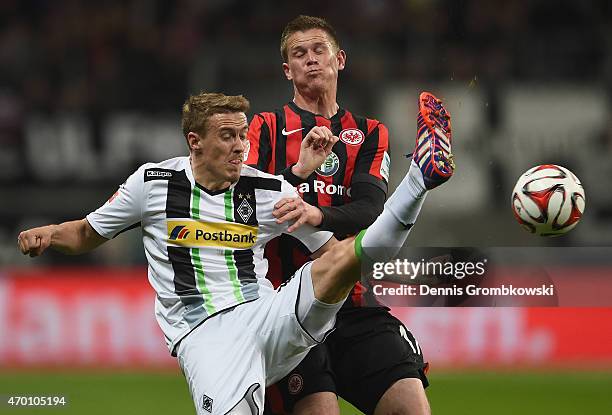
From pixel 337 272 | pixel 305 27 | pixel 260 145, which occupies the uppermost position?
pixel 305 27

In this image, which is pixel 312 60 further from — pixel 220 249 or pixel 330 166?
pixel 220 249

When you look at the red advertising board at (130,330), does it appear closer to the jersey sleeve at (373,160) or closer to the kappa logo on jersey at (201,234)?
the jersey sleeve at (373,160)

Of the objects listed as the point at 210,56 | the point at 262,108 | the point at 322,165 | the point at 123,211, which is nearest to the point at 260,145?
the point at 322,165

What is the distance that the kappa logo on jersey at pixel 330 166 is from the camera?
4492mm

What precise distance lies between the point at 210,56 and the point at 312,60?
762cm

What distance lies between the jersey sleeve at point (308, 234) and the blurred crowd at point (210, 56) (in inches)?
249

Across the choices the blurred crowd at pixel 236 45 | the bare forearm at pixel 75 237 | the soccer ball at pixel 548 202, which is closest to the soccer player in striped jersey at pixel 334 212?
the soccer ball at pixel 548 202

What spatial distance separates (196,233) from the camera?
418 centimetres

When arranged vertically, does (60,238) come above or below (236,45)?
below

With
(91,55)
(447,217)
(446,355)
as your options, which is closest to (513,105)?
(447,217)

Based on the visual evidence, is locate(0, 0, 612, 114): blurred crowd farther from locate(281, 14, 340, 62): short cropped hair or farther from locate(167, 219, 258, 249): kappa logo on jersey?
locate(167, 219, 258, 249): kappa logo on jersey

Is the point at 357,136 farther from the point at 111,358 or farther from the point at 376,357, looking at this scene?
the point at 111,358

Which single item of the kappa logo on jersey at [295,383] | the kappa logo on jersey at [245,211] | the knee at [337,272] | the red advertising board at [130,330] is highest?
the kappa logo on jersey at [245,211]

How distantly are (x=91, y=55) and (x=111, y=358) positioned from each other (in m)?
5.04
